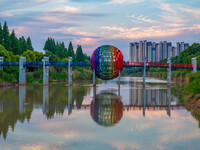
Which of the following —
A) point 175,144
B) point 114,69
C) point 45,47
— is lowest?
point 175,144

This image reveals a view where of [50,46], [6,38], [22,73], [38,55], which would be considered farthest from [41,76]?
[50,46]

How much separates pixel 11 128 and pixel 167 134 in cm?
1113

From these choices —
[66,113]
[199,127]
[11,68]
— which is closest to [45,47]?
[11,68]

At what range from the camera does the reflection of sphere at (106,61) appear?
6812cm

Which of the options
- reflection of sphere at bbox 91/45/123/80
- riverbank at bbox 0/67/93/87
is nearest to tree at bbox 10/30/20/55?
riverbank at bbox 0/67/93/87

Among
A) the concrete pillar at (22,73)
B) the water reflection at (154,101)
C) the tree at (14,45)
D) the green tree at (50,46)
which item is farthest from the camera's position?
the green tree at (50,46)

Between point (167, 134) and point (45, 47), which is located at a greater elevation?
point (45, 47)

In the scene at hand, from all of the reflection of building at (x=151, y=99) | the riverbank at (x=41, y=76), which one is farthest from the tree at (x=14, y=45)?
the reflection of building at (x=151, y=99)

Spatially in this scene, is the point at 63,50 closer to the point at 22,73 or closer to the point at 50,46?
the point at 50,46

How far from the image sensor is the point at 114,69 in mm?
69688

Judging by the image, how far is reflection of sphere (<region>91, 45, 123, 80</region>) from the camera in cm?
6812

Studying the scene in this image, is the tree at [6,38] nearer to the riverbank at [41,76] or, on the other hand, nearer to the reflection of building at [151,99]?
the riverbank at [41,76]

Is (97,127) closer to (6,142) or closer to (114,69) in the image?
(6,142)

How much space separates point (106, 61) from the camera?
67938 mm
